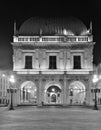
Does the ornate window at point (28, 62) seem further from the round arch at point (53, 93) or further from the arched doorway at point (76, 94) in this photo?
the arched doorway at point (76, 94)

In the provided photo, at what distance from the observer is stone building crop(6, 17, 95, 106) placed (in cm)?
7225

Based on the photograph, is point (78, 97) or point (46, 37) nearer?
point (46, 37)

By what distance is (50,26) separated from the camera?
3036 inches

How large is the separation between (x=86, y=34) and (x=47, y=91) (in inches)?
680

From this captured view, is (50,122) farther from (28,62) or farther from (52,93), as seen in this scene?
(52,93)

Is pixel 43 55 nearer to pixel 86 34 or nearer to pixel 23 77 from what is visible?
pixel 23 77

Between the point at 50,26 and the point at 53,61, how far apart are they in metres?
9.26

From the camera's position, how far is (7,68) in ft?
328

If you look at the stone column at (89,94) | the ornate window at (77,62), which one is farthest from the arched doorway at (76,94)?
the ornate window at (77,62)

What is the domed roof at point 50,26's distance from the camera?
3009 inches

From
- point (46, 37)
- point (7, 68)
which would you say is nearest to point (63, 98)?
point (46, 37)


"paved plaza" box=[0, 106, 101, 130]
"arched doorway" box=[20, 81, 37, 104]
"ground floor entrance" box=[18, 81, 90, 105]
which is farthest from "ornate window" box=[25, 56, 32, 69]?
"paved plaza" box=[0, 106, 101, 130]

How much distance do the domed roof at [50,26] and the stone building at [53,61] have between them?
25 cm

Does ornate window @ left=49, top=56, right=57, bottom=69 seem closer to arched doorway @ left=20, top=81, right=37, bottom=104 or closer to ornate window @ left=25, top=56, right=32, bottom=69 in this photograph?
ornate window @ left=25, top=56, right=32, bottom=69
